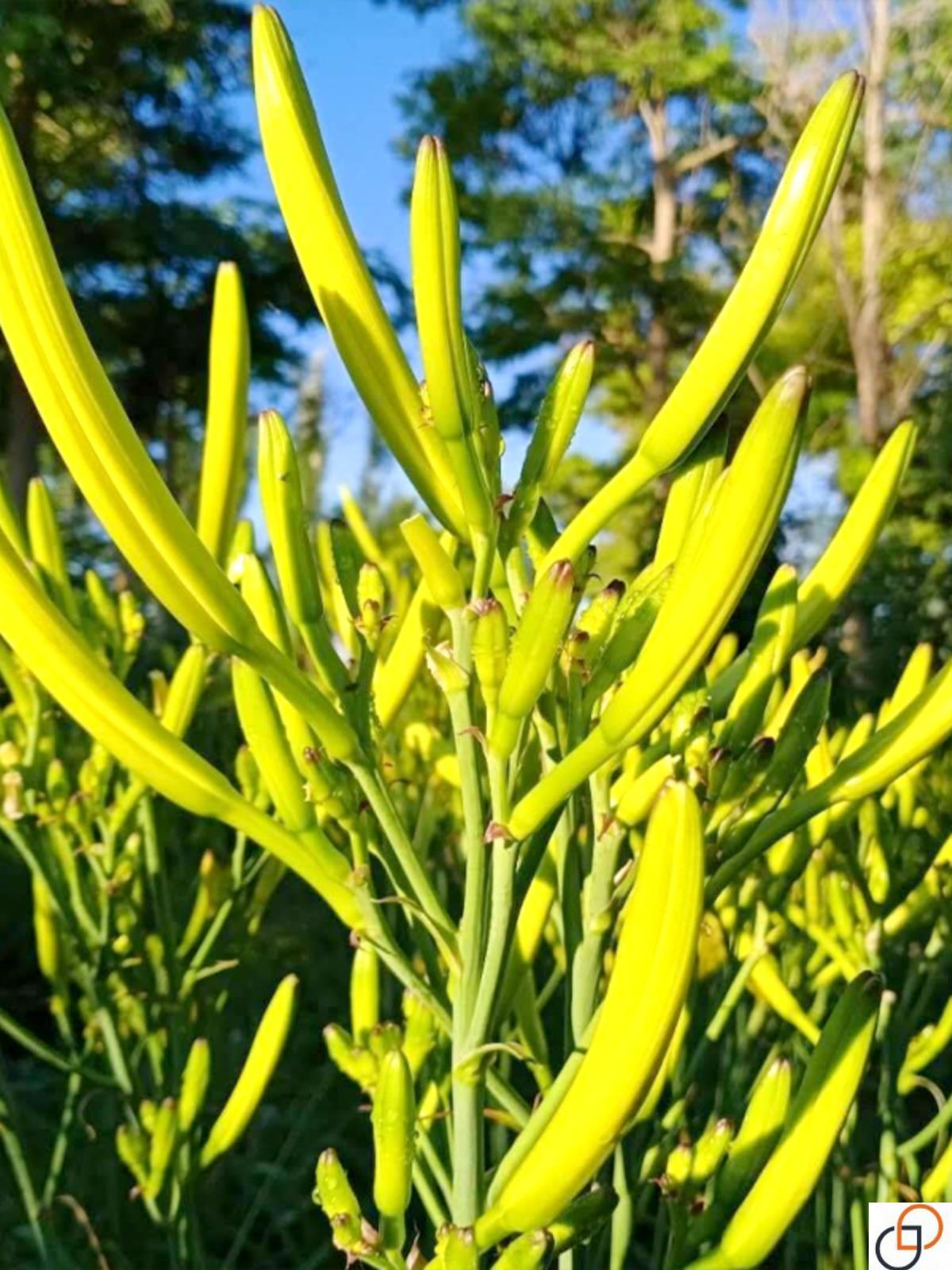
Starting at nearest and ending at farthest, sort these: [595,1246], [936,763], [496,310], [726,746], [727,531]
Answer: [727,531]
[726,746]
[595,1246]
[936,763]
[496,310]

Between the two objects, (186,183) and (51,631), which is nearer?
(51,631)

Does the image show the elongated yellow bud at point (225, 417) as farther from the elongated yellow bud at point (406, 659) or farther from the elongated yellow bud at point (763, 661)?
the elongated yellow bud at point (763, 661)

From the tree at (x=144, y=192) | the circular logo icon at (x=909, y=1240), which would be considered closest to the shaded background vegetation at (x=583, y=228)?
the tree at (x=144, y=192)

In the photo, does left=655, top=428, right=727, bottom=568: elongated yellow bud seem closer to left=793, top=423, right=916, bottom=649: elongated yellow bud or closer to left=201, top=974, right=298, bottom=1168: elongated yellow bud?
left=793, top=423, right=916, bottom=649: elongated yellow bud

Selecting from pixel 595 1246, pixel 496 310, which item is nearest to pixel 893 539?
pixel 496 310

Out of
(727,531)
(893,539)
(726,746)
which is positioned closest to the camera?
(727,531)

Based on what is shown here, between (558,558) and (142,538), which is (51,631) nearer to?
(142,538)

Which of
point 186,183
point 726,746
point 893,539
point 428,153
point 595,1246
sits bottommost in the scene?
point 595,1246

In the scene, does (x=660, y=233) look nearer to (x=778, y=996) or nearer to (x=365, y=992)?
(x=778, y=996)
